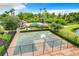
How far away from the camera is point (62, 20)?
2.28 m

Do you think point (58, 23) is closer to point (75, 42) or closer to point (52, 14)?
point (52, 14)

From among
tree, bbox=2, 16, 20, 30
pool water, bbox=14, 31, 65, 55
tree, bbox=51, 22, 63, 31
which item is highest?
tree, bbox=2, 16, 20, 30

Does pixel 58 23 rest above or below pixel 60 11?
below

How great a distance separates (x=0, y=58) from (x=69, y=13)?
1.10 meters

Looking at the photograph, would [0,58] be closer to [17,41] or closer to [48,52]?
[17,41]

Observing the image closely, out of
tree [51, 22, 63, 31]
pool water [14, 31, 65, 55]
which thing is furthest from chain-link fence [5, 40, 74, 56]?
tree [51, 22, 63, 31]

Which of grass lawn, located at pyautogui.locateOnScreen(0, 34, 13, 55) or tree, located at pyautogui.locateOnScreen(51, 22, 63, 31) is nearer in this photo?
grass lawn, located at pyautogui.locateOnScreen(0, 34, 13, 55)

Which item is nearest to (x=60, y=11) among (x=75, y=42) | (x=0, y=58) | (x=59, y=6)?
(x=59, y=6)

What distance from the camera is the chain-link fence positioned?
7.22ft

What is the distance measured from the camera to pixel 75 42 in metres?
2.25

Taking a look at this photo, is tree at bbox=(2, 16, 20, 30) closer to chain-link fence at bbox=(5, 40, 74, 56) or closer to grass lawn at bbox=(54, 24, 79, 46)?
chain-link fence at bbox=(5, 40, 74, 56)

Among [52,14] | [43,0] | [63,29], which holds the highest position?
[43,0]

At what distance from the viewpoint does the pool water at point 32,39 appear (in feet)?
7.31

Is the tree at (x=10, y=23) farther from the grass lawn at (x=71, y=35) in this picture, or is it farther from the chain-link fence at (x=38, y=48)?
the grass lawn at (x=71, y=35)
